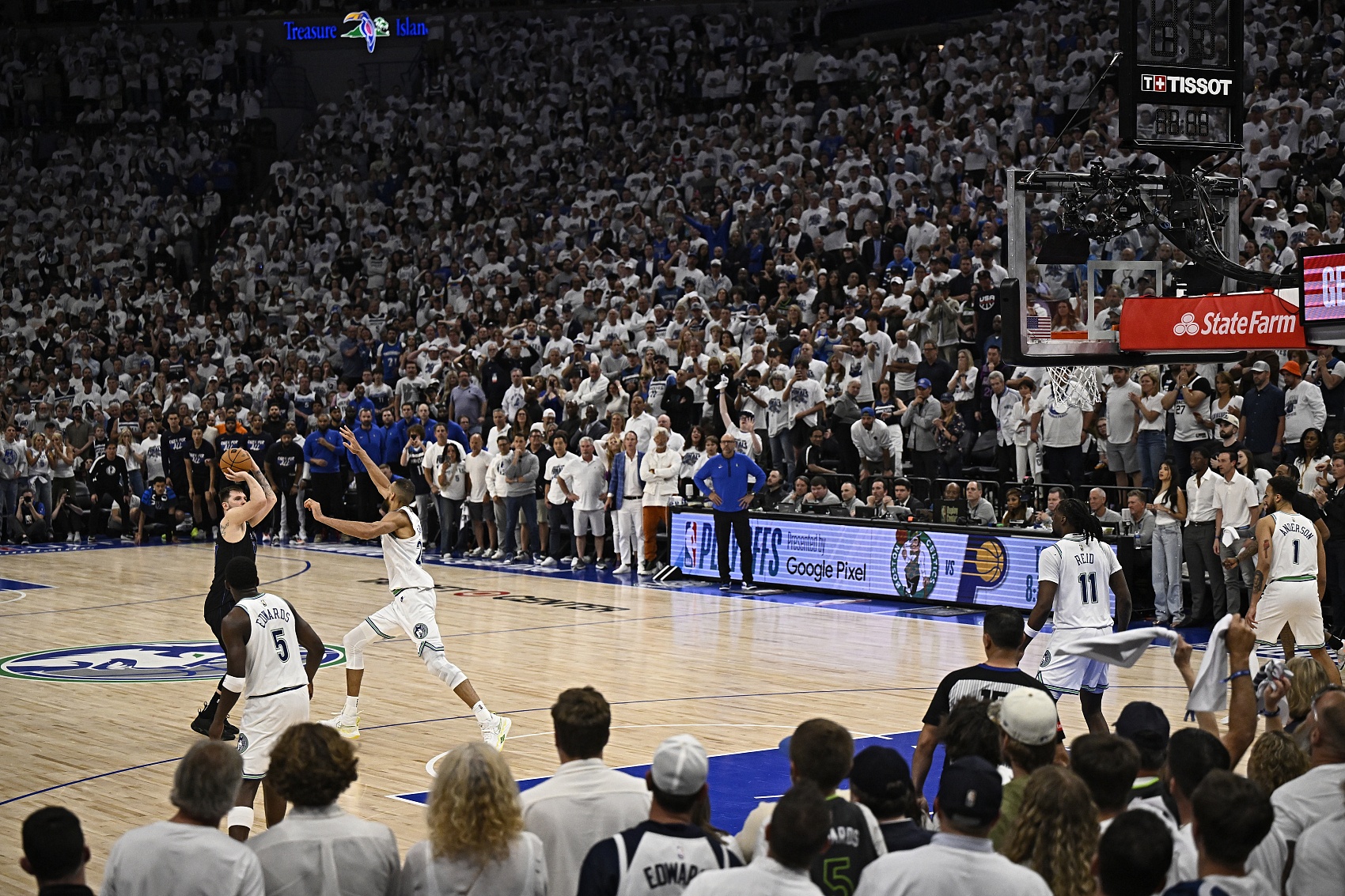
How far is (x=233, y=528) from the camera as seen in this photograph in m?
10.6

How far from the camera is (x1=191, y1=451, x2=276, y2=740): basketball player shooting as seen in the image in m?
10.5

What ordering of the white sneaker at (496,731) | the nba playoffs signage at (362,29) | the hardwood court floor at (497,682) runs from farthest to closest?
the nba playoffs signage at (362,29) → the white sneaker at (496,731) → the hardwood court floor at (497,682)

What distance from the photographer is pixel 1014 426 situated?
61.7 feet

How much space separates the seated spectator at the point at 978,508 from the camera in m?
17.7

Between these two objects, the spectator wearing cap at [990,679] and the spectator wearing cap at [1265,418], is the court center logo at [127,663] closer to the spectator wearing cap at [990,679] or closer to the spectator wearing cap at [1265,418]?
the spectator wearing cap at [990,679]

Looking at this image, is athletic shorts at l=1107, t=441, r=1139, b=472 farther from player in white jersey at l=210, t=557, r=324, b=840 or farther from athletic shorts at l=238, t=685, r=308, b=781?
athletic shorts at l=238, t=685, r=308, b=781

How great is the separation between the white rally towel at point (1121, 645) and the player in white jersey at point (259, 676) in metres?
4.00

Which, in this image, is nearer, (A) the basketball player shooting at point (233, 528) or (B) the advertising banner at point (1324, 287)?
(A) the basketball player shooting at point (233, 528)

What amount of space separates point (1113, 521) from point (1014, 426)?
90.9 inches

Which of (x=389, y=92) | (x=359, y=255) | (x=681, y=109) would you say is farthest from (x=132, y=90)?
(x=681, y=109)

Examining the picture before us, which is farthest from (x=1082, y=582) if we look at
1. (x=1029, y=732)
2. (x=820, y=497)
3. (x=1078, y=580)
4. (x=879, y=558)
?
(x=820, y=497)

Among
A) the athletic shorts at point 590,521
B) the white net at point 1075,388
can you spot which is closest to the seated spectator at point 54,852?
the white net at point 1075,388

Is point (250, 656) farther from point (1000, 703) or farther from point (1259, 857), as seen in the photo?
point (1259, 857)

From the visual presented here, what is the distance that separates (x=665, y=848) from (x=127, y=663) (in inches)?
444
